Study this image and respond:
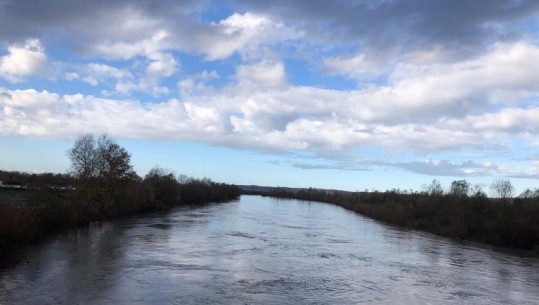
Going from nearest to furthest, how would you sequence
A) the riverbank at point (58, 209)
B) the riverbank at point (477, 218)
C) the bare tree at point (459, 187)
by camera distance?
the riverbank at point (58, 209) → the riverbank at point (477, 218) → the bare tree at point (459, 187)

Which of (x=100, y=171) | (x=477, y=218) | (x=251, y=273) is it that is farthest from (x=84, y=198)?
(x=477, y=218)

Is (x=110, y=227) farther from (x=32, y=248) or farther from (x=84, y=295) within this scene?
(x=84, y=295)

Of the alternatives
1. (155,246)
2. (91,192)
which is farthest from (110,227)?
(155,246)

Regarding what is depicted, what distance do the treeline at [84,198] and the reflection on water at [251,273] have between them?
1445 millimetres

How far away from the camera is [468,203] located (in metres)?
50.9

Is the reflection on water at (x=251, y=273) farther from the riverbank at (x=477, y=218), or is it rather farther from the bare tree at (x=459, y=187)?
the bare tree at (x=459, y=187)

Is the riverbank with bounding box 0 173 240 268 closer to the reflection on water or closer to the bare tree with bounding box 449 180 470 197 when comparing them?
the reflection on water

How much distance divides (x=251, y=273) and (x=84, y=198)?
92.7 feet

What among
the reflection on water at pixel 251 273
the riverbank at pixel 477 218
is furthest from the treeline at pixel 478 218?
the reflection on water at pixel 251 273

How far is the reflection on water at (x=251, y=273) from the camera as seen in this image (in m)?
15.6

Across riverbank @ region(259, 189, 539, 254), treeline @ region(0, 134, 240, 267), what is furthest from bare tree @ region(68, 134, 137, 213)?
riverbank @ region(259, 189, 539, 254)

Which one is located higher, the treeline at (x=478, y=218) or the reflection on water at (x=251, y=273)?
the treeline at (x=478, y=218)

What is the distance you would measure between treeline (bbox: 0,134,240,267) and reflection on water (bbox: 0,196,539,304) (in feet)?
4.74

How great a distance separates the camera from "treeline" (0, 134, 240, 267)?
75.1 feet
